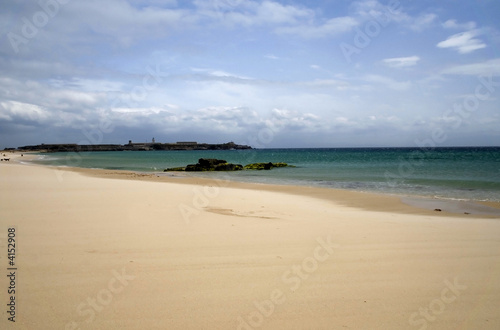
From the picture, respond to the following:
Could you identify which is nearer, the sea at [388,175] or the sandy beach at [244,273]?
the sandy beach at [244,273]

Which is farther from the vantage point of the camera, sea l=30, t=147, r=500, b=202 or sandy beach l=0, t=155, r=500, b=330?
sea l=30, t=147, r=500, b=202

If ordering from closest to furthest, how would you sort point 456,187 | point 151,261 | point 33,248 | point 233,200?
point 151,261 < point 33,248 < point 233,200 < point 456,187

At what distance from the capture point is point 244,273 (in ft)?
14.8

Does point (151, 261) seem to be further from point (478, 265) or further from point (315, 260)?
point (478, 265)

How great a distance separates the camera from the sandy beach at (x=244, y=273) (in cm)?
341

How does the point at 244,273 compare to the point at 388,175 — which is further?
the point at 388,175

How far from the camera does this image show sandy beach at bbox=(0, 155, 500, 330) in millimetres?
3408

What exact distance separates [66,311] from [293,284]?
8.57ft

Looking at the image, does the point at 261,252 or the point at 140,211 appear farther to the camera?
the point at 140,211

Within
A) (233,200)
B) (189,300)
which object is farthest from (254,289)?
(233,200)

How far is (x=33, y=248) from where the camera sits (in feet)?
17.3

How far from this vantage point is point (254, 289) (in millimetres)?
4008

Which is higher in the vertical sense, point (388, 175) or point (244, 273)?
point (388, 175)

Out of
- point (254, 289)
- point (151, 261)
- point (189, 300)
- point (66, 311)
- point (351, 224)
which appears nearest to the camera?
point (66, 311)
